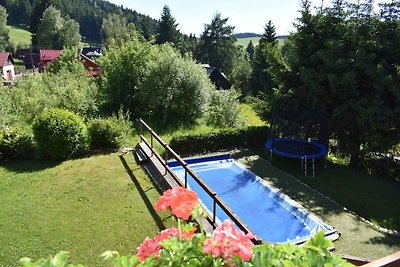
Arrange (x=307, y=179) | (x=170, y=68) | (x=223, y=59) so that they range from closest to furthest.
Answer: (x=307, y=179), (x=170, y=68), (x=223, y=59)

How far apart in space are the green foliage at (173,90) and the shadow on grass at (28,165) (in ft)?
21.7

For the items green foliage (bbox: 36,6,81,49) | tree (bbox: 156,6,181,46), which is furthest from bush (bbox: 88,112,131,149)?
green foliage (bbox: 36,6,81,49)

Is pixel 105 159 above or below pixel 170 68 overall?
below

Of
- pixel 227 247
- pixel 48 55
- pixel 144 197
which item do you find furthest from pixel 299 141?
pixel 48 55

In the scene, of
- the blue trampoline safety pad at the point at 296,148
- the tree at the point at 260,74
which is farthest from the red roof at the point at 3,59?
the blue trampoline safety pad at the point at 296,148

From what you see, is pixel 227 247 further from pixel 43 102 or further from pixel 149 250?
pixel 43 102

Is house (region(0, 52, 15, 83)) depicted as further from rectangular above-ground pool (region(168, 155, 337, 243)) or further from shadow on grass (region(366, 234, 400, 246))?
shadow on grass (region(366, 234, 400, 246))

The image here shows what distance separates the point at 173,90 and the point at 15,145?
7708 mm

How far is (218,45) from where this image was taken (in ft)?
148

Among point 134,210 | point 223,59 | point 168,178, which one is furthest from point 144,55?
point 223,59

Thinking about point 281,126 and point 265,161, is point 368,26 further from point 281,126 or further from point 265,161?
point 265,161

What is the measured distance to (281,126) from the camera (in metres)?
13.2

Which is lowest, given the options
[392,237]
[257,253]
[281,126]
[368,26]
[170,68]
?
[392,237]

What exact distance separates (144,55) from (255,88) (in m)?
18.7
